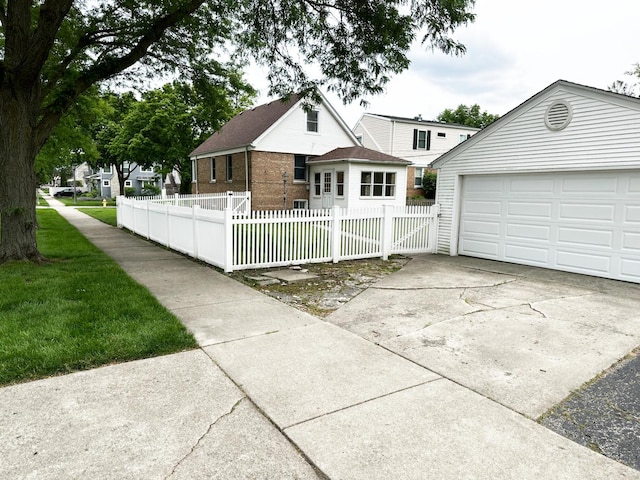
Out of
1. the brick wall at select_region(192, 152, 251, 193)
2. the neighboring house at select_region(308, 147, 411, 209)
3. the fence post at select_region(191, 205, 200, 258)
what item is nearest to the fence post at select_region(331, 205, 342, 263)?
the fence post at select_region(191, 205, 200, 258)

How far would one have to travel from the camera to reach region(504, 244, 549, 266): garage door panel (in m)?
9.48

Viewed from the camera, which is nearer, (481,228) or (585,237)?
(585,237)

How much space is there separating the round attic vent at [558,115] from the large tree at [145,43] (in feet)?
9.45

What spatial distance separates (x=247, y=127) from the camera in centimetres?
2323

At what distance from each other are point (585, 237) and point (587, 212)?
0.53 m

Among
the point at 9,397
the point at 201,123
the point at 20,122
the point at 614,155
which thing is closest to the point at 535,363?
the point at 9,397

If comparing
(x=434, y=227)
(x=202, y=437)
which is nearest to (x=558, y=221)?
(x=434, y=227)

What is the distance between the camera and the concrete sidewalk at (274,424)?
2477 mm

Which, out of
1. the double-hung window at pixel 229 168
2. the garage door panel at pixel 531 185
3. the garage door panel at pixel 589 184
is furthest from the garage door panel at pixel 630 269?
the double-hung window at pixel 229 168

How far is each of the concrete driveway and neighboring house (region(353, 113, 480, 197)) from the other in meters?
20.4

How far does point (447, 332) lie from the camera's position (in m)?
4.99

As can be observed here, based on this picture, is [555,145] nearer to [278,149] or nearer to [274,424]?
[274,424]

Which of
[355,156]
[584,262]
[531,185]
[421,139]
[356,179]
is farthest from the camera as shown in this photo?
[421,139]

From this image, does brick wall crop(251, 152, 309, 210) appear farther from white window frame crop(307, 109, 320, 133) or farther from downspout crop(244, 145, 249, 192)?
white window frame crop(307, 109, 320, 133)
